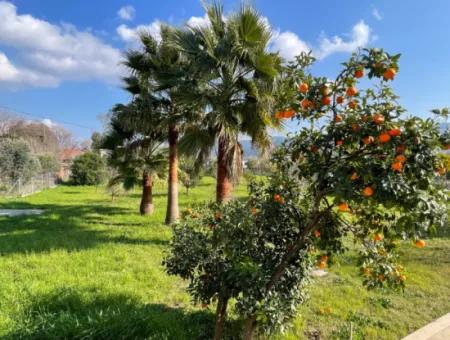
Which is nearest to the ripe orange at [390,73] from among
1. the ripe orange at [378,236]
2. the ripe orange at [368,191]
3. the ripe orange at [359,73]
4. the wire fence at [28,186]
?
the ripe orange at [359,73]

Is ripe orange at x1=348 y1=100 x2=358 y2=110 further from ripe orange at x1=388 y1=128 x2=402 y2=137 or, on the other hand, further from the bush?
the bush

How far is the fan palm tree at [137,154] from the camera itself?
10312 millimetres

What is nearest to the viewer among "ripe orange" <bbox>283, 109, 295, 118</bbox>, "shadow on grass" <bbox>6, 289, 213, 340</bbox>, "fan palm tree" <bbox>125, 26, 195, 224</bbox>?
"ripe orange" <bbox>283, 109, 295, 118</bbox>

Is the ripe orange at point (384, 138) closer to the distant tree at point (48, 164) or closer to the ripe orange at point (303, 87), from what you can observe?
the ripe orange at point (303, 87)

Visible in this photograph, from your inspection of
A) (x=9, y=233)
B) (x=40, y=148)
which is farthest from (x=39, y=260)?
(x=40, y=148)

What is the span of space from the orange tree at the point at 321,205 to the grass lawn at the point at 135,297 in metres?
0.69

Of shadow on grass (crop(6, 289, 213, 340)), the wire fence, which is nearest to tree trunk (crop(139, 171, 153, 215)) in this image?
shadow on grass (crop(6, 289, 213, 340))

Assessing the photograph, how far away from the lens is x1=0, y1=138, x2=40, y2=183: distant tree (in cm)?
2097

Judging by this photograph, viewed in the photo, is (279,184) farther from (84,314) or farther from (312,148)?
(84,314)

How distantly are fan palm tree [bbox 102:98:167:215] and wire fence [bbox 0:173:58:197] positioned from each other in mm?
10880

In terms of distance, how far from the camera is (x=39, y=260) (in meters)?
5.56

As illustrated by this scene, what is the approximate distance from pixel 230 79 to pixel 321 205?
4.37 meters

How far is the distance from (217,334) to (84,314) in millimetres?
1490

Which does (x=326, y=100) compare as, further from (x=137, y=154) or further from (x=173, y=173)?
(x=137, y=154)
